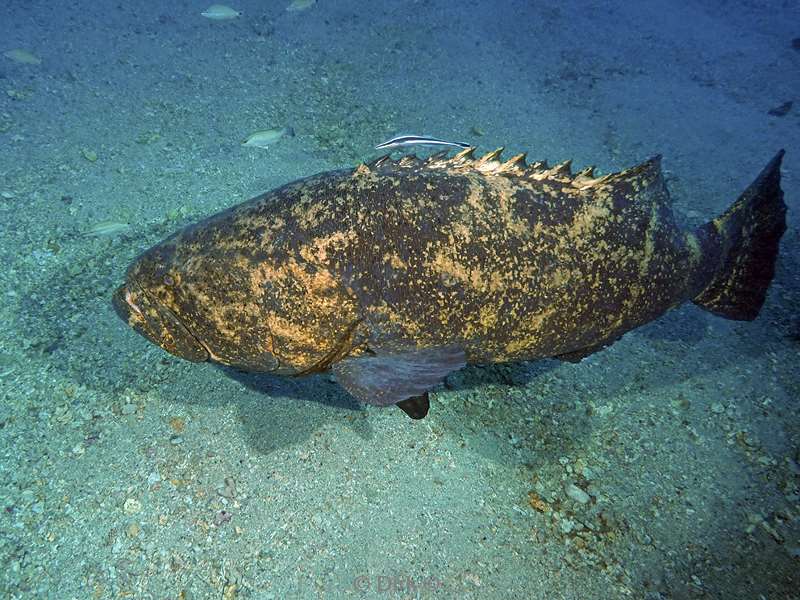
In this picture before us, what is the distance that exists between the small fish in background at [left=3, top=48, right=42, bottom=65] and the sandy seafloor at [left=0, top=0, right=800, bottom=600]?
38 cm

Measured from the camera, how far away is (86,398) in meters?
3.38

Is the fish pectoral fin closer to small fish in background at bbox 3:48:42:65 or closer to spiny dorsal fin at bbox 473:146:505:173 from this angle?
spiny dorsal fin at bbox 473:146:505:173

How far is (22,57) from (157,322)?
683cm

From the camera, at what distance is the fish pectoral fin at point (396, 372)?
2.56m

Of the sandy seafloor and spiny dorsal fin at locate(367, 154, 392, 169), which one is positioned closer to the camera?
the sandy seafloor

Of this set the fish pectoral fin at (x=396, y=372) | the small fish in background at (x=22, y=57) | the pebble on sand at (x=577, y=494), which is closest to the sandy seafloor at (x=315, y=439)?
the pebble on sand at (x=577, y=494)

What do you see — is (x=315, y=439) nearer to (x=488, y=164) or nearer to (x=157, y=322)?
(x=157, y=322)

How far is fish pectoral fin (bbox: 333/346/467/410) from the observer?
8.39 ft

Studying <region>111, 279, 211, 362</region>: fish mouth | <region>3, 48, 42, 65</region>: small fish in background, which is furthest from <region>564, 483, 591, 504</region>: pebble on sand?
<region>3, 48, 42, 65</region>: small fish in background

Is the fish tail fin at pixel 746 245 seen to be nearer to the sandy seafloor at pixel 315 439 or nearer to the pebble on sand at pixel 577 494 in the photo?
the sandy seafloor at pixel 315 439

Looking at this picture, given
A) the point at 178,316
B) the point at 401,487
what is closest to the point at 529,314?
the point at 401,487

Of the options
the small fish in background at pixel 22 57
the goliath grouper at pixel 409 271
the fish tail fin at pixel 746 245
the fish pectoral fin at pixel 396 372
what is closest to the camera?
the fish pectoral fin at pixel 396 372

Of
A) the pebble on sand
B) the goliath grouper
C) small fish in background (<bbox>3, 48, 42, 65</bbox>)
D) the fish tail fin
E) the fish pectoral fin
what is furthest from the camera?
small fish in background (<bbox>3, 48, 42, 65</bbox>)

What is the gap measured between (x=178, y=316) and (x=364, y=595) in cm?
199
